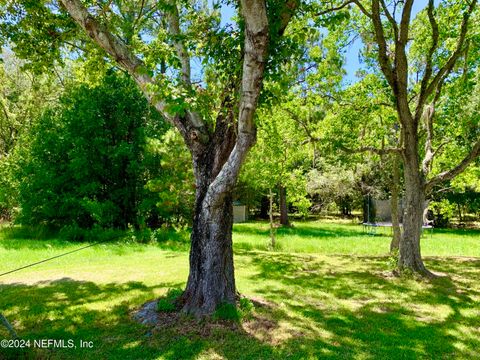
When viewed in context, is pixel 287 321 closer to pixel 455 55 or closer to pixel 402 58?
pixel 402 58

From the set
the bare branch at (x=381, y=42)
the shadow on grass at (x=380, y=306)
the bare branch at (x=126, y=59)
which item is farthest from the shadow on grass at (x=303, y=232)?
the bare branch at (x=126, y=59)

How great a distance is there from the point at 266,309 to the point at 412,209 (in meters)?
4.54

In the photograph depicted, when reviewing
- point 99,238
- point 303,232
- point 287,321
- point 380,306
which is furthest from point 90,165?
point 380,306

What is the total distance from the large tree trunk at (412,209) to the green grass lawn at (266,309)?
1.73ft

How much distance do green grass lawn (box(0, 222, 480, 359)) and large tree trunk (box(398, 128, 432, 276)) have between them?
1.73 feet

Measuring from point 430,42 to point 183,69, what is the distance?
6218 mm

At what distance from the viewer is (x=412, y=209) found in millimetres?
8297

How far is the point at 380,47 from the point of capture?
800 centimetres

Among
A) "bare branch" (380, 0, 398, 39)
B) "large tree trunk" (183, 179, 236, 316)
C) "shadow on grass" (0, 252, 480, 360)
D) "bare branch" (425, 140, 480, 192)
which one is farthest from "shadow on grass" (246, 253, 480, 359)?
"bare branch" (380, 0, 398, 39)

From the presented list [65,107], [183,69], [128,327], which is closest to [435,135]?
[183,69]

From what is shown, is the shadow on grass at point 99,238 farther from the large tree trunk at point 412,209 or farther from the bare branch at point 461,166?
the bare branch at point 461,166

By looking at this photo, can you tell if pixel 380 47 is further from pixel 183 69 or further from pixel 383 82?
pixel 183 69

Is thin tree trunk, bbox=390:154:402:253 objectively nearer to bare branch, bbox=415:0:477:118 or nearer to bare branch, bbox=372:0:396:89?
bare branch, bbox=415:0:477:118

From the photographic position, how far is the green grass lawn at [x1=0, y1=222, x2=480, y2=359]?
442 cm
